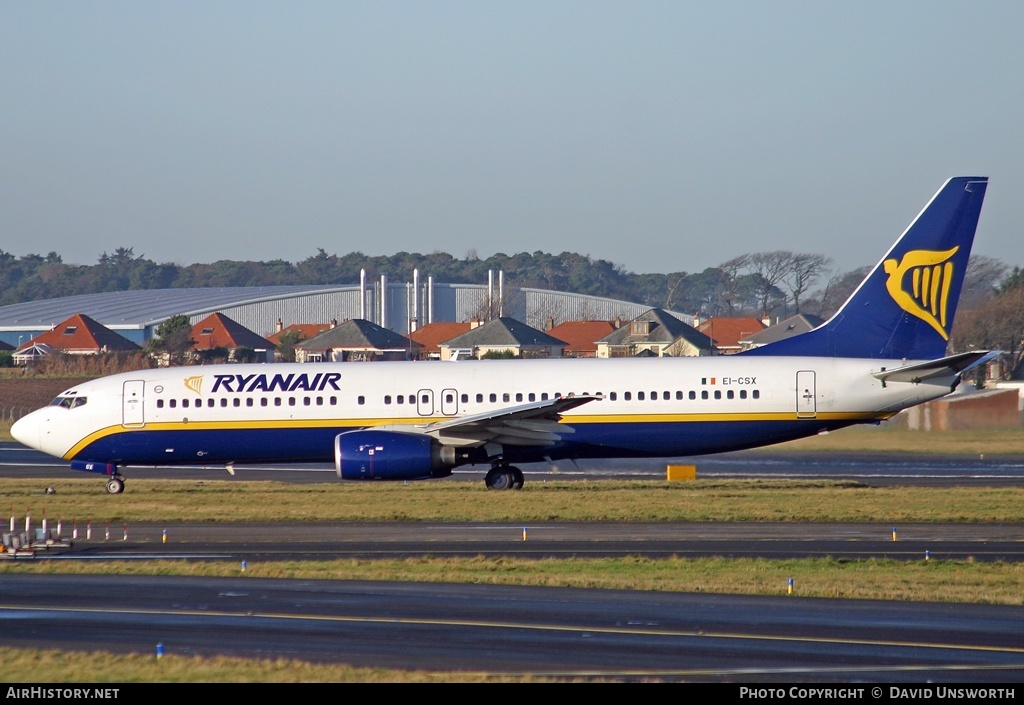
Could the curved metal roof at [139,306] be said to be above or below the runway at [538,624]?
above

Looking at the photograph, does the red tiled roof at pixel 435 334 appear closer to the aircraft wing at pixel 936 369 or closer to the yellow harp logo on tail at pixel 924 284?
the yellow harp logo on tail at pixel 924 284

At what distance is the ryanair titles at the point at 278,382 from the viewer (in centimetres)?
3038

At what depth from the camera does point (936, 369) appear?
28.2 meters

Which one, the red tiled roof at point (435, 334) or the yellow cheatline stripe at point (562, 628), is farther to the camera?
the red tiled roof at point (435, 334)

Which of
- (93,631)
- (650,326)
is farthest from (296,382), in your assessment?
(650,326)

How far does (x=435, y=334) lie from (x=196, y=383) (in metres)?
79.5

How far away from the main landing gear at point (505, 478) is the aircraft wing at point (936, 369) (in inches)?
364

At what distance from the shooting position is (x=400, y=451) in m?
27.9

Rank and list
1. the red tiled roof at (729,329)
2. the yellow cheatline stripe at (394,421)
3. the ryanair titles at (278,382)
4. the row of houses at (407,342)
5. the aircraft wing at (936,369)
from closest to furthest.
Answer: the aircraft wing at (936,369)
the yellow cheatline stripe at (394,421)
the ryanair titles at (278,382)
the row of houses at (407,342)
the red tiled roof at (729,329)

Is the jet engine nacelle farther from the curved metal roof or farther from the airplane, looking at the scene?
the curved metal roof

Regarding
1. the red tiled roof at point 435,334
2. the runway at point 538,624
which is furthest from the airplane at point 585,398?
the red tiled roof at point 435,334

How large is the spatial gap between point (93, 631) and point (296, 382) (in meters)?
17.4

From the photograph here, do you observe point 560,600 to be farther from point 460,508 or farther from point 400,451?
point 400,451

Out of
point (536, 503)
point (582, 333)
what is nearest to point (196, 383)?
point (536, 503)
